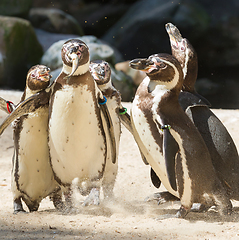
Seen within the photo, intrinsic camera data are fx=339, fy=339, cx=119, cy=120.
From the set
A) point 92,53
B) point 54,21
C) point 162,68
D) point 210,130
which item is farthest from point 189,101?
point 54,21

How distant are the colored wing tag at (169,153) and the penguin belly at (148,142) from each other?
0.27 ft

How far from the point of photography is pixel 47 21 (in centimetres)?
1114

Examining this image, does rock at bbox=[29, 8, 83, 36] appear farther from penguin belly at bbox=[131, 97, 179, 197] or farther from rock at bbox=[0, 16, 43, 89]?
penguin belly at bbox=[131, 97, 179, 197]

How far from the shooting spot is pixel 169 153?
80.0 inches

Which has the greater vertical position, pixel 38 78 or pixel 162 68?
pixel 162 68

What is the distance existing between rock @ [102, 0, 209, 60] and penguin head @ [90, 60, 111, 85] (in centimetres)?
823

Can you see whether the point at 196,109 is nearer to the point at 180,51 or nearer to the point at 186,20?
the point at 180,51

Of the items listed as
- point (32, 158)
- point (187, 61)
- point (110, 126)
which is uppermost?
point (187, 61)

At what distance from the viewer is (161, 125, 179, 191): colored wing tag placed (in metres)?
2.03

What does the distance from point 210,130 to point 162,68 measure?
584 millimetres

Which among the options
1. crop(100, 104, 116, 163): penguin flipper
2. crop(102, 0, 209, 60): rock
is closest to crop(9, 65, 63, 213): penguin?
crop(100, 104, 116, 163): penguin flipper

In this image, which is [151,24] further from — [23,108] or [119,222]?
[119,222]

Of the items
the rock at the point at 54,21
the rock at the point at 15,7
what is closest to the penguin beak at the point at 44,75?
the rock at the point at 15,7

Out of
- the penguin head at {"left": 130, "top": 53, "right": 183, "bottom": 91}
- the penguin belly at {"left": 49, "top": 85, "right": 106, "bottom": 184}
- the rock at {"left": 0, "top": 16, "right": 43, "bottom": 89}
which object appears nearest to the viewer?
the penguin head at {"left": 130, "top": 53, "right": 183, "bottom": 91}
